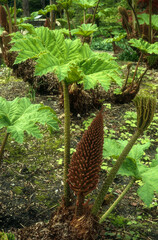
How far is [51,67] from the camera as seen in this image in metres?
1.87

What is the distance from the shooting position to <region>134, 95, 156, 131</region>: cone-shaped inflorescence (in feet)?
4.84

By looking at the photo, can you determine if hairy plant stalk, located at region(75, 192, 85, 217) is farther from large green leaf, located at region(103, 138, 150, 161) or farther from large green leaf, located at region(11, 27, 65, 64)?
large green leaf, located at region(11, 27, 65, 64)

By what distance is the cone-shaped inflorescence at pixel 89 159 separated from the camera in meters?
1.44

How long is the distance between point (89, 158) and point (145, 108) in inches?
17.0

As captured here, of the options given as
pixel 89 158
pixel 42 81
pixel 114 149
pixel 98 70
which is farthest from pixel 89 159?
pixel 42 81

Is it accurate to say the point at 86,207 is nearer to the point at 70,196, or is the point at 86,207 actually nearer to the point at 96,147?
the point at 70,196

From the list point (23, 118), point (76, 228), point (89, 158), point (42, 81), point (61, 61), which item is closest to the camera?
point (89, 158)

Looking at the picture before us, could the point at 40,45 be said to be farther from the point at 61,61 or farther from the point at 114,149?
the point at 114,149

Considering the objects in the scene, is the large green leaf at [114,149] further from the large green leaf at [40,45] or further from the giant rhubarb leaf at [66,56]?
the large green leaf at [40,45]

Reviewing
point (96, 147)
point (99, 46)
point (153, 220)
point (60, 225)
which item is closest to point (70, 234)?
point (60, 225)

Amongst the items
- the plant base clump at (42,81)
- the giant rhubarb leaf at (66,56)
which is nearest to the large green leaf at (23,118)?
the giant rhubarb leaf at (66,56)

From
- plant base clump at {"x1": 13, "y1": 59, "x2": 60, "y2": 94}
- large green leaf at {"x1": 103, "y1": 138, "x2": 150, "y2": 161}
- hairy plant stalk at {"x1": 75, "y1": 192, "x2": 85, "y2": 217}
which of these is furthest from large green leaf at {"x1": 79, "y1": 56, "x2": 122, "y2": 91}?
plant base clump at {"x1": 13, "y1": 59, "x2": 60, "y2": 94}

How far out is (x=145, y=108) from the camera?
1500 millimetres

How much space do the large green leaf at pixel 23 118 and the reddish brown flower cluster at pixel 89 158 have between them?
53cm
